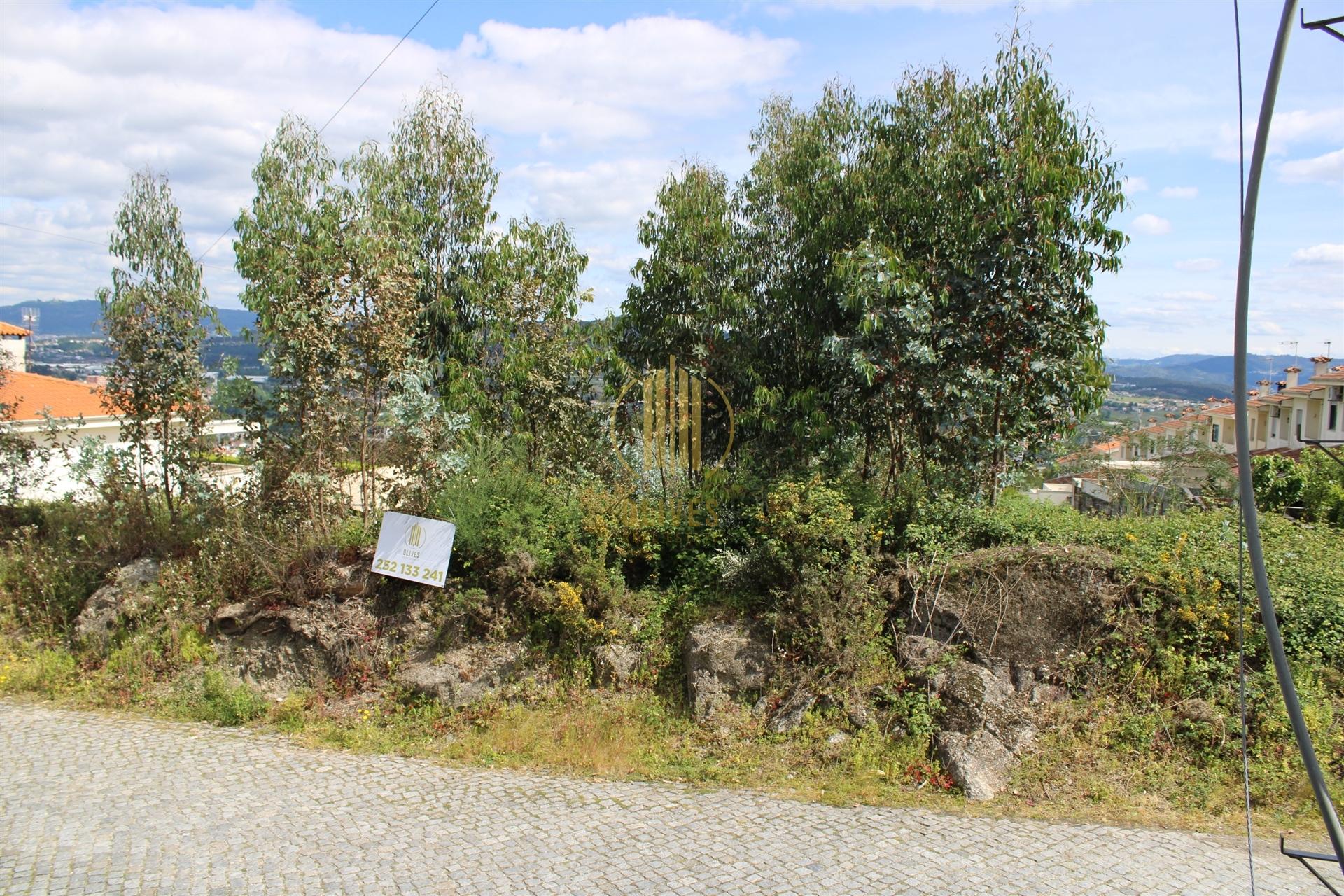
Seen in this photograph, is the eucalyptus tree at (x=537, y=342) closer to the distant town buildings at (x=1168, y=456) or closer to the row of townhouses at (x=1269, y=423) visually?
the distant town buildings at (x=1168, y=456)

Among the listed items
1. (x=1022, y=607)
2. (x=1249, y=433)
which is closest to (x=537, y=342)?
(x=1022, y=607)

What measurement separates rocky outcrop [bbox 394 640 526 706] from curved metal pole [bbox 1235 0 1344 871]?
21.0ft

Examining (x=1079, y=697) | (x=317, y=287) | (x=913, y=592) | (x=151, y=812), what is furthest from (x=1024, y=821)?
(x=317, y=287)

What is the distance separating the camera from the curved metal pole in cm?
247

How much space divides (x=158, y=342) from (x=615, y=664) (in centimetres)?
657

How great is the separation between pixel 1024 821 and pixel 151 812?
19.0ft

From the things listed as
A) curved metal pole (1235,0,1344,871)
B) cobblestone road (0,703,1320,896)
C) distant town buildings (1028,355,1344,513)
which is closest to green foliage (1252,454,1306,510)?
distant town buildings (1028,355,1344,513)

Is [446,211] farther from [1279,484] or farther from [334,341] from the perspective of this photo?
[1279,484]

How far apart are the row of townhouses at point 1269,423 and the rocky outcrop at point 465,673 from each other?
594 centimetres

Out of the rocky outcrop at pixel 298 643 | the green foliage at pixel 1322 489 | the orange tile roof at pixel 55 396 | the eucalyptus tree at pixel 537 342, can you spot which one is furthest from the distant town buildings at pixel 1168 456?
the orange tile roof at pixel 55 396

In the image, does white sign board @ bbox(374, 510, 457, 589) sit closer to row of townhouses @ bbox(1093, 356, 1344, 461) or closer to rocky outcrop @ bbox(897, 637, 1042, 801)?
rocky outcrop @ bbox(897, 637, 1042, 801)

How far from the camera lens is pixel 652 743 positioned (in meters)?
7.08

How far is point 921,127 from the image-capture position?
353 inches

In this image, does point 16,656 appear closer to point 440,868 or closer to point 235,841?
point 235,841
